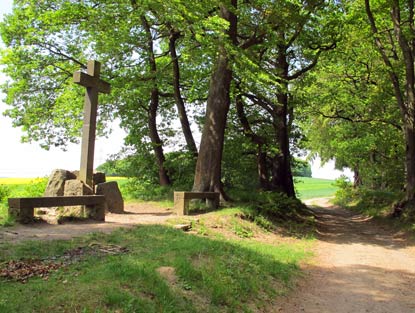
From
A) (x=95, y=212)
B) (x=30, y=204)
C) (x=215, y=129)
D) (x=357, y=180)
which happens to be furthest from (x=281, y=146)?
(x=357, y=180)

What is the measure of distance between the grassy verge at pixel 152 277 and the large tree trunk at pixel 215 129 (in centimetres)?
466

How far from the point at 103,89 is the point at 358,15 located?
12.5 metres

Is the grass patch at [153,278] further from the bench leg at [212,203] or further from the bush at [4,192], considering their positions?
the bush at [4,192]

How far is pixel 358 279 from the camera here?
889 centimetres

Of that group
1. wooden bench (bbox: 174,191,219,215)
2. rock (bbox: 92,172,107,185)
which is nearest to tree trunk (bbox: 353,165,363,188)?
wooden bench (bbox: 174,191,219,215)

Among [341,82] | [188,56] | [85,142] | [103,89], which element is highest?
[341,82]

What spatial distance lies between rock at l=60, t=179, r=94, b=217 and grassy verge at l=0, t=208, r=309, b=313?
1.82 metres

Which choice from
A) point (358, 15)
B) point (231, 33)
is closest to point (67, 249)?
point (231, 33)

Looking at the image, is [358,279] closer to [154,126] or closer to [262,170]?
[154,126]

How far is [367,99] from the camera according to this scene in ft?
81.5

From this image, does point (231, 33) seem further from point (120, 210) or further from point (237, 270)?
point (237, 270)

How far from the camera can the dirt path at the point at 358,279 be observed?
715 cm

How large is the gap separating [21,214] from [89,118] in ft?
12.7

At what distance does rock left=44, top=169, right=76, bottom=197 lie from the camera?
37.7 feet
